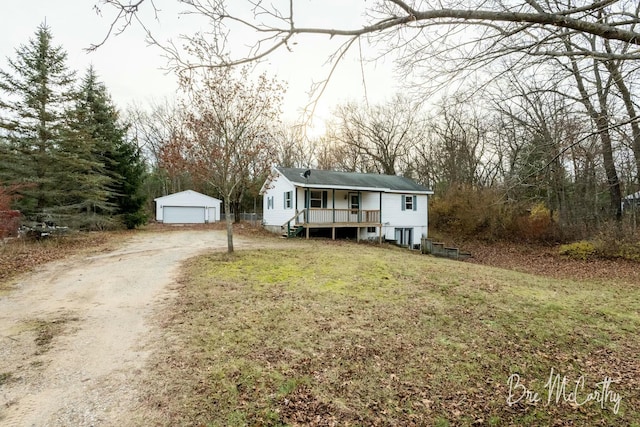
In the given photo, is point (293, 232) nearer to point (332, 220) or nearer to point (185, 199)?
point (332, 220)

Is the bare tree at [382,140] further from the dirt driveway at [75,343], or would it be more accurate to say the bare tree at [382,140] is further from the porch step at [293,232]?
the dirt driveway at [75,343]

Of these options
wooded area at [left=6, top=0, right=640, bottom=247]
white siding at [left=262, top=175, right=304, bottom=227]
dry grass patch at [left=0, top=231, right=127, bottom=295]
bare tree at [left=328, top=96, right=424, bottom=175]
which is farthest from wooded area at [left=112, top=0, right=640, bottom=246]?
bare tree at [left=328, top=96, right=424, bottom=175]

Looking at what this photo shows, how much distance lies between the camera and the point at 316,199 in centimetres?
1927

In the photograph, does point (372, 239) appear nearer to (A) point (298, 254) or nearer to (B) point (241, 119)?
(A) point (298, 254)

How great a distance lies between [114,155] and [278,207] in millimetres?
10546

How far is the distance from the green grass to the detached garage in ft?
72.3

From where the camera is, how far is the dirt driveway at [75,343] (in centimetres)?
303

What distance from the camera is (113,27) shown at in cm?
243

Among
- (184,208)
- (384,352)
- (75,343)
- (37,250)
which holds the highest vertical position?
(184,208)

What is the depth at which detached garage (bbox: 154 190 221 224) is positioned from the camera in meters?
27.4

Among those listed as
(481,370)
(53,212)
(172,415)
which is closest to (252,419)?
(172,415)

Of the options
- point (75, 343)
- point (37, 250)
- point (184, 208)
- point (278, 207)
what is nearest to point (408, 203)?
point (278, 207)

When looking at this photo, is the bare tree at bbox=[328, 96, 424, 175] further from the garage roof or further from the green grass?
the green grass

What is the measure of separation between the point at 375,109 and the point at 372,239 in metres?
13.4
